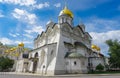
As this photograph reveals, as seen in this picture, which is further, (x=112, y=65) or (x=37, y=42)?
(x=37, y=42)

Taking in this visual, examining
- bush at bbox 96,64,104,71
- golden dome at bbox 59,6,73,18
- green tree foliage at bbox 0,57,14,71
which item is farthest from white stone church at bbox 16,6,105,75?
green tree foliage at bbox 0,57,14,71

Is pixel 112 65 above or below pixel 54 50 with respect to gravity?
below

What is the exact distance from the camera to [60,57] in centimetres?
3145

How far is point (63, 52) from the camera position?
32.4 meters

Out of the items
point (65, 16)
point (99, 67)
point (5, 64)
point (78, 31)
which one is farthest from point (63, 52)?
point (5, 64)

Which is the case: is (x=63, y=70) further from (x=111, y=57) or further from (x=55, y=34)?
(x=111, y=57)

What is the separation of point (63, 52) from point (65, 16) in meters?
12.2

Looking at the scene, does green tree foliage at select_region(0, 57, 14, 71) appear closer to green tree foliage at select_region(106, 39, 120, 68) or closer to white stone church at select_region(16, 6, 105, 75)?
white stone church at select_region(16, 6, 105, 75)

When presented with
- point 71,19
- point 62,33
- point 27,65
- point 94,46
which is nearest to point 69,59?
point 62,33

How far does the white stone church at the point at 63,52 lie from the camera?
102ft

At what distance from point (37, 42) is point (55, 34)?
11.4m

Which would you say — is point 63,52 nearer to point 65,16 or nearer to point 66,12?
point 65,16

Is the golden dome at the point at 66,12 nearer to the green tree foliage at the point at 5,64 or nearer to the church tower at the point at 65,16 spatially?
the church tower at the point at 65,16

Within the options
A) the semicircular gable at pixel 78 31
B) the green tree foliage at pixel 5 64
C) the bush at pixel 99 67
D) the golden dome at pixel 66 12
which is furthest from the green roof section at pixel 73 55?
the green tree foliage at pixel 5 64
